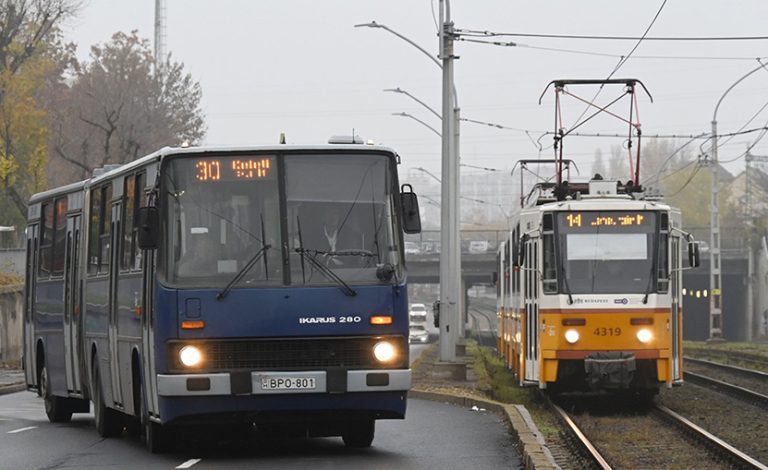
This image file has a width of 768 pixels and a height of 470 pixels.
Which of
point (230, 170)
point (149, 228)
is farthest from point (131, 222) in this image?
point (149, 228)

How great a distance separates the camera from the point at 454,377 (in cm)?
3089

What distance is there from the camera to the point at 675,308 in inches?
993

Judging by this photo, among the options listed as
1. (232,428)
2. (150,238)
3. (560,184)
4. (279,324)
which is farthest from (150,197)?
(560,184)

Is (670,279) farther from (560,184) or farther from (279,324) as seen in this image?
(279,324)

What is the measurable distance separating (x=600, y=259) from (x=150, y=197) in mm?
10193

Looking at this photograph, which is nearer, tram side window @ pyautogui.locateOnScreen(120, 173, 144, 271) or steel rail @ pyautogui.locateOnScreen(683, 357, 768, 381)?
tram side window @ pyautogui.locateOnScreen(120, 173, 144, 271)

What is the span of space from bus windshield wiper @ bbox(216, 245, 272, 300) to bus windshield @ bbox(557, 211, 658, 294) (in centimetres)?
976

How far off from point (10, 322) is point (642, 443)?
31478mm

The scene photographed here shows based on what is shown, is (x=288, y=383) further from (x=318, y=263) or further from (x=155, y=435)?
(x=155, y=435)

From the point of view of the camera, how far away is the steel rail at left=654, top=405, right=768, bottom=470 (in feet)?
52.6

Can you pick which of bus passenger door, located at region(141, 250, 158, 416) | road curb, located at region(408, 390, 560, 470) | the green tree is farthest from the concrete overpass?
bus passenger door, located at region(141, 250, 158, 416)

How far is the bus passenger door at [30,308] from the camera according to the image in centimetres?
2383

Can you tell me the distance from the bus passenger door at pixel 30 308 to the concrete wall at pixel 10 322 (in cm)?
2225

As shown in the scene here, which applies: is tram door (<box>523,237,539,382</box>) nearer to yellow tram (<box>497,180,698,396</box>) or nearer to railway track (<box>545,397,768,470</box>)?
yellow tram (<box>497,180,698,396</box>)
